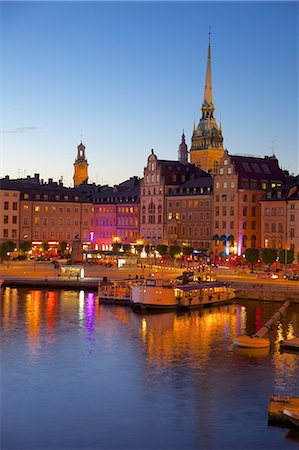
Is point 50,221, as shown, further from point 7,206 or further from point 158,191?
point 158,191

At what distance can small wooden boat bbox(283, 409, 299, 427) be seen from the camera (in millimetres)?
30859

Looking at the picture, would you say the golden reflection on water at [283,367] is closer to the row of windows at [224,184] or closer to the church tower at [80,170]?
the row of windows at [224,184]

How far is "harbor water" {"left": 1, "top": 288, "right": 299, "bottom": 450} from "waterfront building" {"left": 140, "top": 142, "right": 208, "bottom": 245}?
53210 millimetres

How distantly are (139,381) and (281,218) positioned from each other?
5708cm

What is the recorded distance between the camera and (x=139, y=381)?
125 ft

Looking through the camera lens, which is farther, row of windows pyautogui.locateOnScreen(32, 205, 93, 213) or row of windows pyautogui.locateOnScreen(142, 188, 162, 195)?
row of windows pyautogui.locateOnScreen(32, 205, 93, 213)

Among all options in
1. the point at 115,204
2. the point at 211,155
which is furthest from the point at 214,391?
the point at 211,155

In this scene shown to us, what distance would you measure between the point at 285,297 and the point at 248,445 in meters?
37.4

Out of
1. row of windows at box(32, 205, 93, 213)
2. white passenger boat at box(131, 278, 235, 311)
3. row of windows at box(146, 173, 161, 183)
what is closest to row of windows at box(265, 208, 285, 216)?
row of windows at box(146, 173, 161, 183)

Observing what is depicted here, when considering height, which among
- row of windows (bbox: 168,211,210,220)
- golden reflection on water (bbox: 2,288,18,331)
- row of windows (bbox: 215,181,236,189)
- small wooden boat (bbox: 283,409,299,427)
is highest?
row of windows (bbox: 215,181,236,189)

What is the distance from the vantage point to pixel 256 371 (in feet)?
131

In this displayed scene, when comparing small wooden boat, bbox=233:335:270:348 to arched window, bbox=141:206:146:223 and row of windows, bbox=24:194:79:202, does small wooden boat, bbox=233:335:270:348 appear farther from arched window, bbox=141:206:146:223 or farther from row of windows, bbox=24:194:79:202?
row of windows, bbox=24:194:79:202

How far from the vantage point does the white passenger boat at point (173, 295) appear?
6209 centimetres

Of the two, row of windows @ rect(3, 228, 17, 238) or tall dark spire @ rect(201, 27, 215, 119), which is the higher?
tall dark spire @ rect(201, 27, 215, 119)
